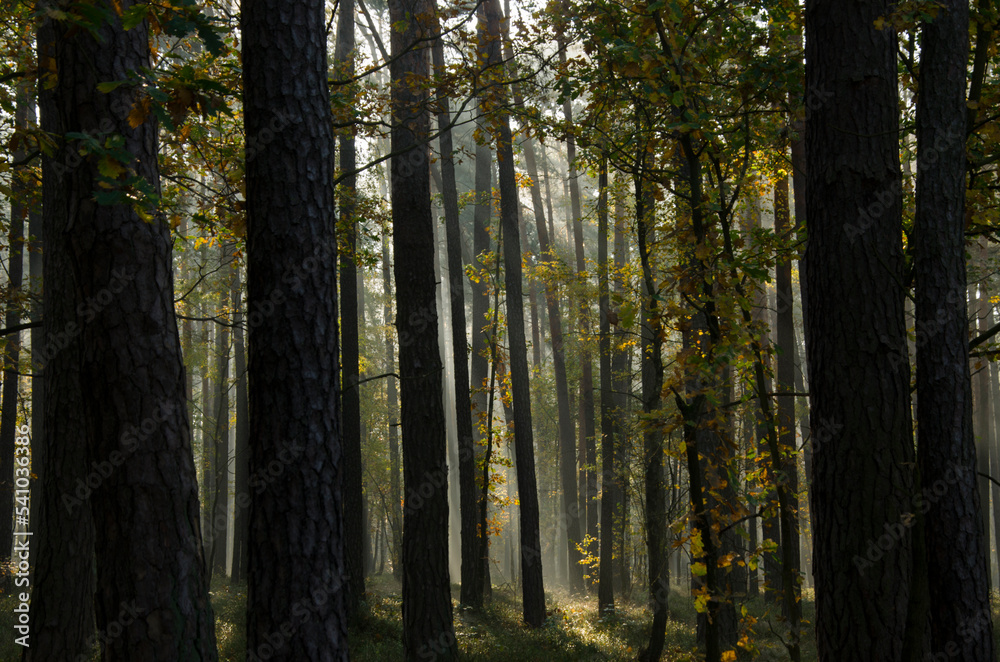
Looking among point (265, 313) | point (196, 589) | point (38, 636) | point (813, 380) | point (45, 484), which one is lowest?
point (38, 636)

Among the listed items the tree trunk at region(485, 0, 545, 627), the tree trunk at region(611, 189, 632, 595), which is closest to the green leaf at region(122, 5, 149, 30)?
the tree trunk at region(485, 0, 545, 627)

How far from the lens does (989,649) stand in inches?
160

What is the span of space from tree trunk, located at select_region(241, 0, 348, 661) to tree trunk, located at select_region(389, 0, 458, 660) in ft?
9.09

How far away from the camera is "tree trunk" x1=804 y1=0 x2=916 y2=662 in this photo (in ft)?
12.0

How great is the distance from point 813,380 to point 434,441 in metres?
4.10

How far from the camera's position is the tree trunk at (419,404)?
22.1 ft

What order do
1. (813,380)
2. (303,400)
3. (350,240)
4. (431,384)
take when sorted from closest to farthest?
1. (303,400)
2. (813,380)
3. (431,384)
4. (350,240)

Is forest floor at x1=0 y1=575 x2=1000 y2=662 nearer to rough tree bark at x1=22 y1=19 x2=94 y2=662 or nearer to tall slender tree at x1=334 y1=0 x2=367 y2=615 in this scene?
tall slender tree at x1=334 y1=0 x2=367 y2=615

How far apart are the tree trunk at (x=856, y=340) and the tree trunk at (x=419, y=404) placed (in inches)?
151

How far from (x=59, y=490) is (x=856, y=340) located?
582cm

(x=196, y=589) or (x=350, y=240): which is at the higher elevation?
(x=350, y=240)

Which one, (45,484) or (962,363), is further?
(45,484)

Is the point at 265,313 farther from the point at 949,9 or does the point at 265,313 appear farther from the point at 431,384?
the point at 949,9

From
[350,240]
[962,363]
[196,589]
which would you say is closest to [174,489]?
[196,589]
